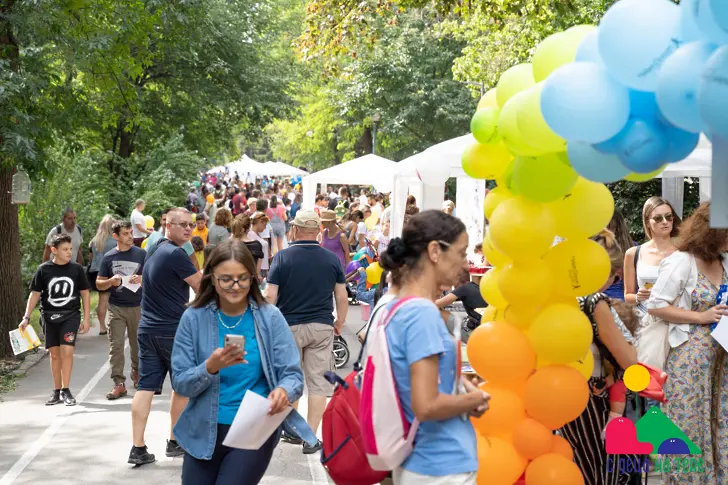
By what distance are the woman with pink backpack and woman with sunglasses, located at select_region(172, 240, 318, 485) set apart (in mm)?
1020

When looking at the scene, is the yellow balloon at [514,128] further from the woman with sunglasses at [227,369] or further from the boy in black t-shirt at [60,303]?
the boy in black t-shirt at [60,303]

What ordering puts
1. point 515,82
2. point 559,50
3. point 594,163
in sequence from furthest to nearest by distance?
point 515,82 → point 559,50 → point 594,163

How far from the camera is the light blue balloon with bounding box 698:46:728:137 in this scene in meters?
2.99

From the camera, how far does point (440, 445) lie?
3.76 m

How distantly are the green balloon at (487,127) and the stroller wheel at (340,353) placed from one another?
7.54 m

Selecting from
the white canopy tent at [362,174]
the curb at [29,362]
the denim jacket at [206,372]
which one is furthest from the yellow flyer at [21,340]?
the white canopy tent at [362,174]

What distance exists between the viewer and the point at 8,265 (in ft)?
45.3

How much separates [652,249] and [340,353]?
5571 mm

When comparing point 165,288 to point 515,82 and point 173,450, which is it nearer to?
point 173,450

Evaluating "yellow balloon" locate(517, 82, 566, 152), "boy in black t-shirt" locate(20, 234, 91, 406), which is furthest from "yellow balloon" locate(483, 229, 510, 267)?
"boy in black t-shirt" locate(20, 234, 91, 406)

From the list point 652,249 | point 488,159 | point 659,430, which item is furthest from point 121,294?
point 659,430

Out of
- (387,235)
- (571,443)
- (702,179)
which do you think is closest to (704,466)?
(571,443)

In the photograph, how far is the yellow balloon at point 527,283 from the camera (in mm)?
5164

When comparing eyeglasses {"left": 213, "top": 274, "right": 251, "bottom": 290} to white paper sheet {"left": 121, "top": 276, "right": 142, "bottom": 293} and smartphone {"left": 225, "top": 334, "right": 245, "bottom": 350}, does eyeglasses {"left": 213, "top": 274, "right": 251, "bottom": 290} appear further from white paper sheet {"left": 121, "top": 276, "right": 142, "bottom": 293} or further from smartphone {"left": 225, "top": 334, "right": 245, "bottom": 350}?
white paper sheet {"left": 121, "top": 276, "right": 142, "bottom": 293}
